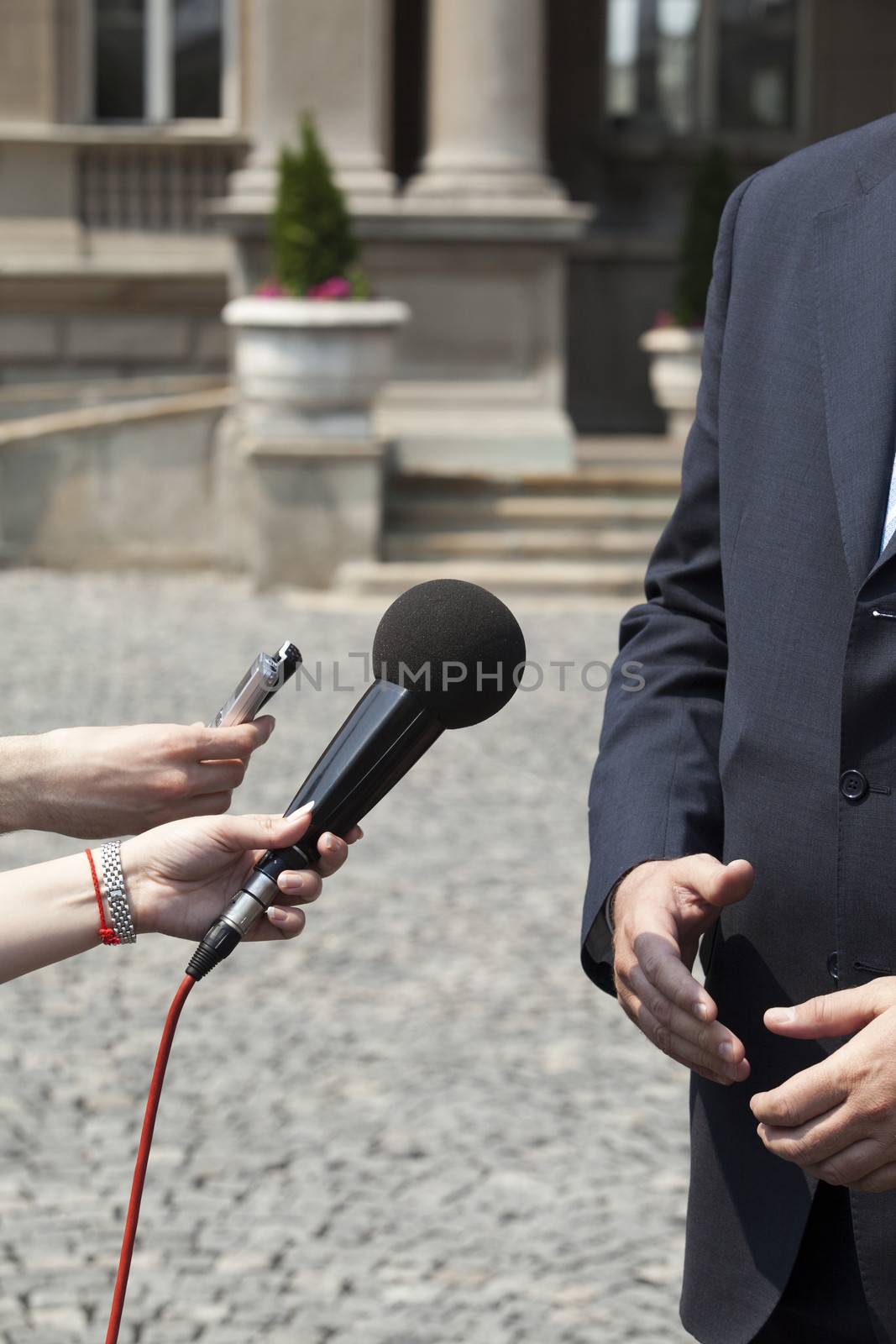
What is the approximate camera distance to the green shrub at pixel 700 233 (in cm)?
1320

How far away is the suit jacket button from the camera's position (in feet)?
6.05

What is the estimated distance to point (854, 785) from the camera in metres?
1.85

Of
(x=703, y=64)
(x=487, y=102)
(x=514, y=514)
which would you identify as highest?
(x=703, y=64)

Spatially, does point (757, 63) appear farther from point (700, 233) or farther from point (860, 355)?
point (860, 355)

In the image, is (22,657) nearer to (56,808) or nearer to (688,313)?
(688,313)

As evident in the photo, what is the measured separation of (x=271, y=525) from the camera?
11.4 meters

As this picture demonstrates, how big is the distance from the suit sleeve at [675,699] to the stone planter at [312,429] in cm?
903

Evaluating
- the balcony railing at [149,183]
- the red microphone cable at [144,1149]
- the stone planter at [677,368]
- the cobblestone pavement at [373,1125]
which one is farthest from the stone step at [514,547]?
the red microphone cable at [144,1149]

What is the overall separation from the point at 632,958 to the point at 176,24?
51.3 feet

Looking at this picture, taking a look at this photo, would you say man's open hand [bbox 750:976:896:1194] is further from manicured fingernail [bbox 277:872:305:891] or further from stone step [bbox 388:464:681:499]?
stone step [bbox 388:464:681:499]

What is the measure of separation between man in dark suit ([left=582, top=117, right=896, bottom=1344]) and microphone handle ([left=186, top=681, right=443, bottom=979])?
1.05 ft

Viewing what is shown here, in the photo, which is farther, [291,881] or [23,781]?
[23,781]

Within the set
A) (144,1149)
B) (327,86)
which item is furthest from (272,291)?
(144,1149)

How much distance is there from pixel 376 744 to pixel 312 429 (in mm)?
9802
